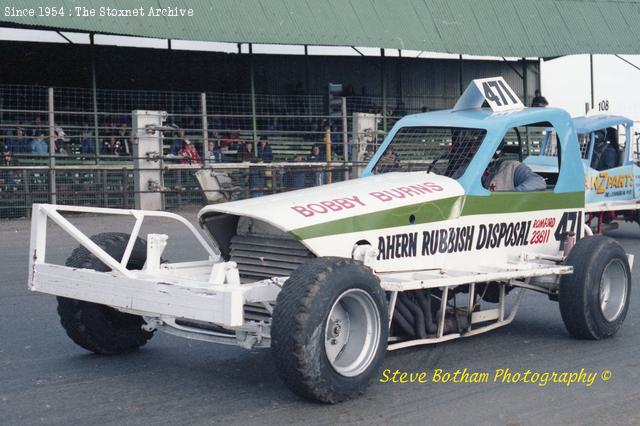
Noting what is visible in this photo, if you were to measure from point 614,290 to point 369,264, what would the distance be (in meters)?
2.60

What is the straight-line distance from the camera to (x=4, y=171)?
18.8 meters

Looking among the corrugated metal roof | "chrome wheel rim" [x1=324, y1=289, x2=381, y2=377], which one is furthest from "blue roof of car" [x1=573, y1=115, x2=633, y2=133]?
"chrome wheel rim" [x1=324, y1=289, x2=381, y2=377]

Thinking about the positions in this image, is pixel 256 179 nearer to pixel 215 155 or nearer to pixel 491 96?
pixel 215 155

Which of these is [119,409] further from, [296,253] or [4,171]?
[4,171]

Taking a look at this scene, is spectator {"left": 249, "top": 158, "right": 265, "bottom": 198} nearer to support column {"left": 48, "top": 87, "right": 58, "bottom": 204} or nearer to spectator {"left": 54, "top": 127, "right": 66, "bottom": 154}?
spectator {"left": 54, "top": 127, "right": 66, "bottom": 154}

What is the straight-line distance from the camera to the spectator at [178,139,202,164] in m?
21.2

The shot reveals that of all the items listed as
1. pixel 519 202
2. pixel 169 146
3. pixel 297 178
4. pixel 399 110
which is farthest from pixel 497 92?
pixel 399 110

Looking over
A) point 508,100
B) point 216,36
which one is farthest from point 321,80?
point 508,100

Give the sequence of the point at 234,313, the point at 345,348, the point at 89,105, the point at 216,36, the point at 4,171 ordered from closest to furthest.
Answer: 1. the point at 234,313
2. the point at 345,348
3. the point at 4,171
4. the point at 216,36
5. the point at 89,105

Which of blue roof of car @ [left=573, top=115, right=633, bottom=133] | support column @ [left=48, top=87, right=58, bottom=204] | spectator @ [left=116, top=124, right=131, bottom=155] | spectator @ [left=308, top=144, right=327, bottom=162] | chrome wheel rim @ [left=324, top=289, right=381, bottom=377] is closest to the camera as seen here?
chrome wheel rim @ [left=324, top=289, right=381, bottom=377]

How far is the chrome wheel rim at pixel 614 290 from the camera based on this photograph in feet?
25.3

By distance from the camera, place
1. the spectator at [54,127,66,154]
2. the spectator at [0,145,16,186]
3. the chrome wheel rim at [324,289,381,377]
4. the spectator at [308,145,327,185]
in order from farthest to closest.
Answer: the spectator at [308,145,327,185], the spectator at [54,127,66,154], the spectator at [0,145,16,186], the chrome wheel rim at [324,289,381,377]

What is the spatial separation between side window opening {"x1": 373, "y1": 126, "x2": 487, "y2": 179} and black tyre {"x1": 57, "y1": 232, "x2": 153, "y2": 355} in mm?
2270

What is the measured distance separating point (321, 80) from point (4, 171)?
12588 millimetres
